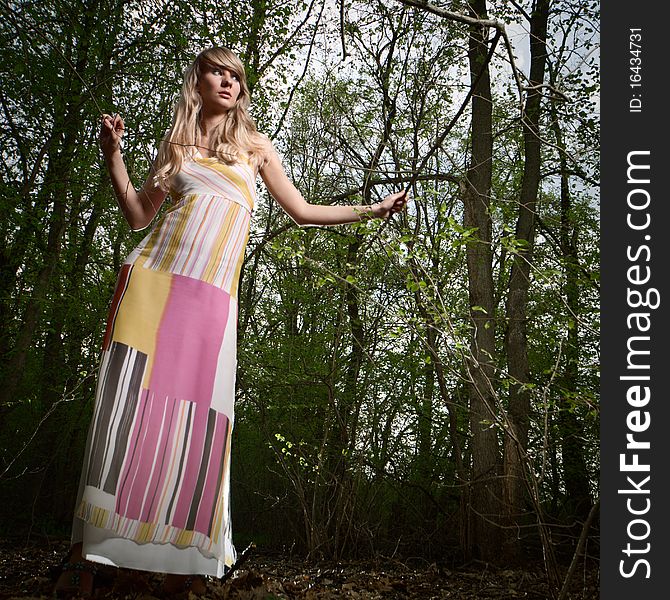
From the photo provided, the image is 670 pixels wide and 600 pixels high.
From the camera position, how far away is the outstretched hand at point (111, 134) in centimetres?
189

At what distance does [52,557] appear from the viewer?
401 centimetres

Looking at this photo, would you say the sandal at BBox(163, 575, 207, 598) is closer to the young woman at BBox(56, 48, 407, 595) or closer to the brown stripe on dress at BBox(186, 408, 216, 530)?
the young woman at BBox(56, 48, 407, 595)

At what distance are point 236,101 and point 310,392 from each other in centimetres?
383

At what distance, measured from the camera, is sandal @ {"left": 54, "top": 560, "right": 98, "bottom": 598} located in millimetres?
1828

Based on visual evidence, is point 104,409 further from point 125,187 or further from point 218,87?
point 218,87

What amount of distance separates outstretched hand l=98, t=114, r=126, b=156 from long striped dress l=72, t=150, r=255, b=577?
213mm

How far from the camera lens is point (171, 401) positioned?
1.90 metres

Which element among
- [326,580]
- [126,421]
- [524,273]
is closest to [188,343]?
[126,421]

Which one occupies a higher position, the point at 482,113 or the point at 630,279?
the point at 482,113

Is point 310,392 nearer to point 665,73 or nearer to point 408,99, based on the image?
point 408,99

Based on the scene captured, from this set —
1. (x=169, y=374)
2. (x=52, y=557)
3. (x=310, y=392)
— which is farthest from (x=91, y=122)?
(x=169, y=374)

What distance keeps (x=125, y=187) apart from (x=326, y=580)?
2.78m

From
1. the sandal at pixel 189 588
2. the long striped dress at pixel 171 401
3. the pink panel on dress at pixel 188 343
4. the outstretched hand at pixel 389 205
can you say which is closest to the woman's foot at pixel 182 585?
the sandal at pixel 189 588

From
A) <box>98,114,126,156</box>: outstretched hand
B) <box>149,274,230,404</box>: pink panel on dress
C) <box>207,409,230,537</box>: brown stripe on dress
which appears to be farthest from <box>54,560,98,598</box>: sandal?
<box>98,114,126,156</box>: outstretched hand
